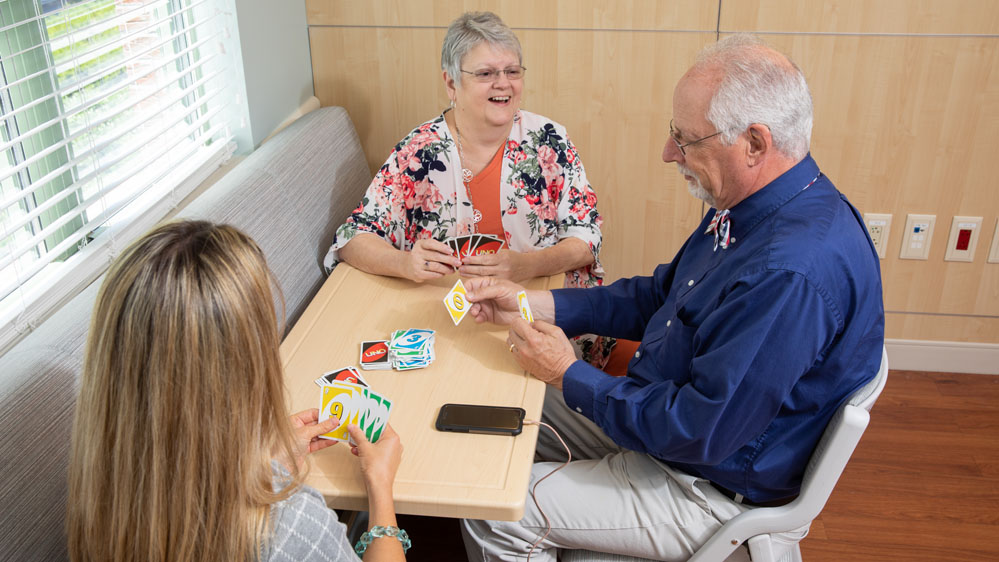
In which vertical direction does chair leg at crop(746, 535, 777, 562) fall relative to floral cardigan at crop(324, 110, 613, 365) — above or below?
below

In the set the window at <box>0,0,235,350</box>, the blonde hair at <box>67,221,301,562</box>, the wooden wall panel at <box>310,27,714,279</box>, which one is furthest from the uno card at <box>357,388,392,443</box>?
the wooden wall panel at <box>310,27,714,279</box>

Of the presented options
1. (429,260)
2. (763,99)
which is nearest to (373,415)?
(429,260)

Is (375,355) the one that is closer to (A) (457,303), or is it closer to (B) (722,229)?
(A) (457,303)

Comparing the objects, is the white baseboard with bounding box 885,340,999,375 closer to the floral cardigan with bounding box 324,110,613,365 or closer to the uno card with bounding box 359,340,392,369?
the floral cardigan with bounding box 324,110,613,365

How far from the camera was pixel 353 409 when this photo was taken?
1592mm

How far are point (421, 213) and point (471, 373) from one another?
837mm

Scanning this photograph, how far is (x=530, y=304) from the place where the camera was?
2.14m

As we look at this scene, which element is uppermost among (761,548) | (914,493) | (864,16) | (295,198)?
(864,16)

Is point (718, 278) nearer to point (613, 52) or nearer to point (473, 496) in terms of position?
point (473, 496)

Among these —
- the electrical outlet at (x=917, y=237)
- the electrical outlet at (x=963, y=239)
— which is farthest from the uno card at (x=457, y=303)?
the electrical outlet at (x=963, y=239)

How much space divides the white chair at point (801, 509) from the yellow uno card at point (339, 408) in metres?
0.64

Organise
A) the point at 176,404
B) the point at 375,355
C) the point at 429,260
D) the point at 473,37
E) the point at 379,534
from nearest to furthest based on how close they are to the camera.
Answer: the point at 176,404
the point at 379,534
the point at 375,355
the point at 429,260
the point at 473,37

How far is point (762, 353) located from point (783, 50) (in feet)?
6.18

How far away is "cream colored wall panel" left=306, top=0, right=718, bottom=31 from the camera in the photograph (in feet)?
9.95
